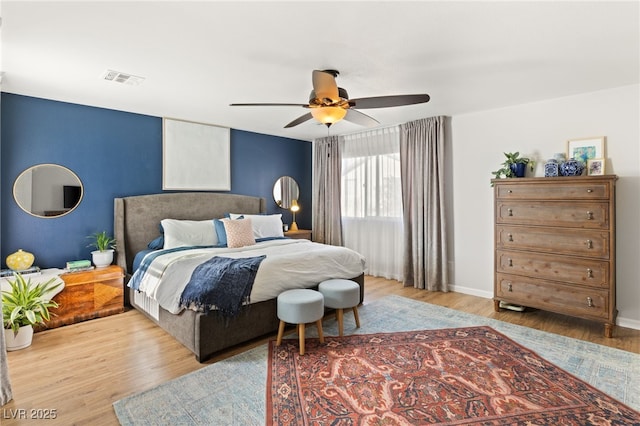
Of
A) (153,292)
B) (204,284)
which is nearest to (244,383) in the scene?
(204,284)

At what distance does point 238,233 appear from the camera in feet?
13.9

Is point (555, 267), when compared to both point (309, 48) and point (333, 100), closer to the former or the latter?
point (333, 100)

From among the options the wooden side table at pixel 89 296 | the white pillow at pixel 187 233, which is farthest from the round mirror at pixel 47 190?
the white pillow at pixel 187 233

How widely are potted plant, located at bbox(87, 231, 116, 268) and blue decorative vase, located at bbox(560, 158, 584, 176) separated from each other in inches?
207

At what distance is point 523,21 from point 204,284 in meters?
3.04

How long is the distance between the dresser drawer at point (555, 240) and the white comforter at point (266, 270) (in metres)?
1.72

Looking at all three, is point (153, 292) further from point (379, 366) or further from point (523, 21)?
point (523, 21)

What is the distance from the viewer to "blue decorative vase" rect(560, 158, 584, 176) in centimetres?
348

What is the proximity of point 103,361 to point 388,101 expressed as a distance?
320cm

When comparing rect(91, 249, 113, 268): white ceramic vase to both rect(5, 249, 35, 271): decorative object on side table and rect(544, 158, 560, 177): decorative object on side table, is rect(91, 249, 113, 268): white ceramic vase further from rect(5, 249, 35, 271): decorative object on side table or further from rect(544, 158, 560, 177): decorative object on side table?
rect(544, 158, 560, 177): decorative object on side table

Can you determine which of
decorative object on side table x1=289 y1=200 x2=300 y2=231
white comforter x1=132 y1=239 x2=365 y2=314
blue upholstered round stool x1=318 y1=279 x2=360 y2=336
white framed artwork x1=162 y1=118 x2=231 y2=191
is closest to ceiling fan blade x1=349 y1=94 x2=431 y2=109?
white comforter x1=132 y1=239 x2=365 y2=314

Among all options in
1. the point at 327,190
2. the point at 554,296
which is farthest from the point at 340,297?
the point at 327,190

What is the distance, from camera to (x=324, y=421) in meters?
1.98

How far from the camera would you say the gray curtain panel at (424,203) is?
4.72 meters
